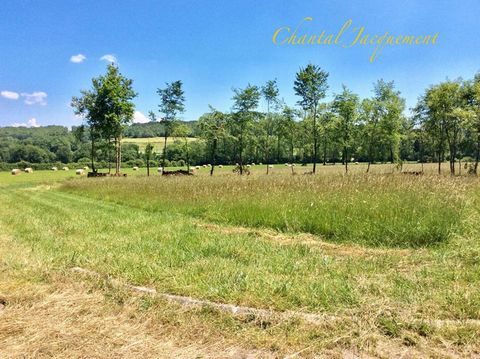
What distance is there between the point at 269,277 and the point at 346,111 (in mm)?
37939

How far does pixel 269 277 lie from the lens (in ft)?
16.2

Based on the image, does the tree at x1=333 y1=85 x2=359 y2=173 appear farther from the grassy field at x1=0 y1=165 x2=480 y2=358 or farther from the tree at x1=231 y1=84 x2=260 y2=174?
the grassy field at x1=0 y1=165 x2=480 y2=358

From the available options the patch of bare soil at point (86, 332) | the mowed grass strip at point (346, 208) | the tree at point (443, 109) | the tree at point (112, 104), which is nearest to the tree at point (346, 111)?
the tree at point (443, 109)

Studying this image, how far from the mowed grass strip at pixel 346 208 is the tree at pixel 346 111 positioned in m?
29.2

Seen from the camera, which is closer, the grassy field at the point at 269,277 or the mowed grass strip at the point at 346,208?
the grassy field at the point at 269,277

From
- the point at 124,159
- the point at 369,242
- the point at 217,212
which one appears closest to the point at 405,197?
the point at 369,242

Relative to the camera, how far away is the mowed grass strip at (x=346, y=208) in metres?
7.08

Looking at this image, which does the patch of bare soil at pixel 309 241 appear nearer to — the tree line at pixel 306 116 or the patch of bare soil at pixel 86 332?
the patch of bare soil at pixel 86 332

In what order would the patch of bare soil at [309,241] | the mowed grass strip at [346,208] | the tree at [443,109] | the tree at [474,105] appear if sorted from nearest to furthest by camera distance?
the patch of bare soil at [309,241] < the mowed grass strip at [346,208] < the tree at [474,105] < the tree at [443,109]

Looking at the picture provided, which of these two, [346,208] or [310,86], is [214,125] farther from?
[346,208]

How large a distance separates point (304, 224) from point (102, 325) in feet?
18.0

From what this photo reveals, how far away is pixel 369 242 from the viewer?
704 cm

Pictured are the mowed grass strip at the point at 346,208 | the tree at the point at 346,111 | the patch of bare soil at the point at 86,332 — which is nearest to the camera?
the patch of bare soil at the point at 86,332

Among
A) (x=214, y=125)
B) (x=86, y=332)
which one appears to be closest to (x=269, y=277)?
(x=86, y=332)
